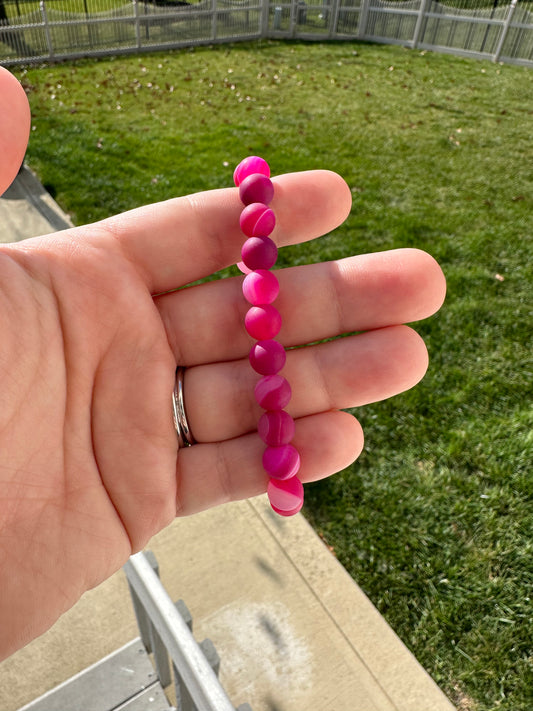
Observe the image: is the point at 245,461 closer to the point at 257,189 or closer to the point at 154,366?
the point at 154,366

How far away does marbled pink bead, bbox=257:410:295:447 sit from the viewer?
2.09 meters

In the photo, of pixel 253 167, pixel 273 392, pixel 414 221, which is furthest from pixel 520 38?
pixel 273 392

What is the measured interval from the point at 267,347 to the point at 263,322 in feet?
0.32

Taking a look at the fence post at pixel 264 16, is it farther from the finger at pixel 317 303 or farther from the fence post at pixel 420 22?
the finger at pixel 317 303

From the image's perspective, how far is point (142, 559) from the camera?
2197 mm

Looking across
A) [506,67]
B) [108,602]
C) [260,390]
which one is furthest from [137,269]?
[506,67]

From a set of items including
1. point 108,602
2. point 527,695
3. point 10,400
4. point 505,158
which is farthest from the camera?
point 505,158

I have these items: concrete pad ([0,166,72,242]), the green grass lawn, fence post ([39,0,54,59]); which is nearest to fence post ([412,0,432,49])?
the green grass lawn

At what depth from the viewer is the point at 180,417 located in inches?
86.0

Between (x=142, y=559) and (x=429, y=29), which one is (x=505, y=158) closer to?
(x=142, y=559)

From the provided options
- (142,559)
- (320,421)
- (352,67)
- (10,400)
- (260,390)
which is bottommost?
(352,67)

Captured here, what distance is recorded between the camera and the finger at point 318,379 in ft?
7.15

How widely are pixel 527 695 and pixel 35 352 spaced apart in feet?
9.58

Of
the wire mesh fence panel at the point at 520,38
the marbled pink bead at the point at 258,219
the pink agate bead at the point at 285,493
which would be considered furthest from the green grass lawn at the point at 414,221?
the marbled pink bead at the point at 258,219
